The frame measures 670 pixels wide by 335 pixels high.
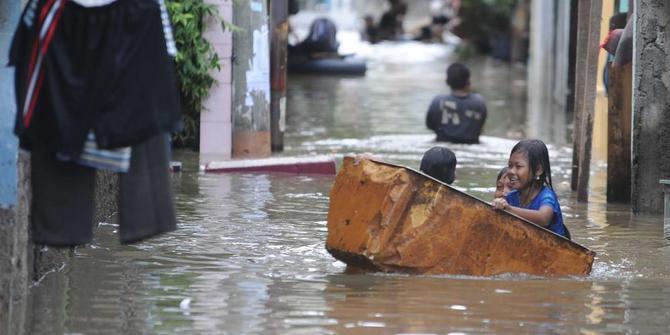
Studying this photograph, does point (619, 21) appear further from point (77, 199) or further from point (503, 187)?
point (77, 199)

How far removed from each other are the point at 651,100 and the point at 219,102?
14.2ft

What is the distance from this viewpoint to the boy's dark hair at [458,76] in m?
14.9

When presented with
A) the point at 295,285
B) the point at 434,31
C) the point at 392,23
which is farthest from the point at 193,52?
the point at 434,31

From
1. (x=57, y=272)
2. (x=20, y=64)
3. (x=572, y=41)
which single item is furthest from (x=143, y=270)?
(x=572, y=41)

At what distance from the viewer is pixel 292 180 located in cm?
1248

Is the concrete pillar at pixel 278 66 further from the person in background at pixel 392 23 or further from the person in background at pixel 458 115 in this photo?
the person in background at pixel 392 23

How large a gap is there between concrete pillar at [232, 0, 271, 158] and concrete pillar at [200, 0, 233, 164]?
115 millimetres

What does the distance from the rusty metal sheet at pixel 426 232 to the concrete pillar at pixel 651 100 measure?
2699mm

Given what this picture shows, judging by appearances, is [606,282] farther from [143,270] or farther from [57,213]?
[57,213]

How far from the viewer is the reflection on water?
7.20 metres

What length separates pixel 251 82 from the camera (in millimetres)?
13836

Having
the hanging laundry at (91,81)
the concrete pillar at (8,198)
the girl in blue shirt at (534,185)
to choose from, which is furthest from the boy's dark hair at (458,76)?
the hanging laundry at (91,81)

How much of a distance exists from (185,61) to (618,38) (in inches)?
141

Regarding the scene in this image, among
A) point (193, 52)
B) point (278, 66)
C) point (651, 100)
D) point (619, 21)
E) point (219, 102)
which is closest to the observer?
point (651, 100)
